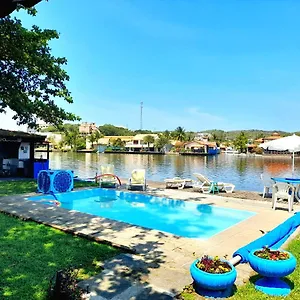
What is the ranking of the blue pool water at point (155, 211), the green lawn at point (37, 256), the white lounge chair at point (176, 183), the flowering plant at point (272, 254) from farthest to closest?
the white lounge chair at point (176, 183) < the blue pool water at point (155, 211) < the flowering plant at point (272, 254) < the green lawn at point (37, 256)

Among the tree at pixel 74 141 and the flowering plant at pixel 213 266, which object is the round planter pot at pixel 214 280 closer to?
the flowering plant at pixel 213 266

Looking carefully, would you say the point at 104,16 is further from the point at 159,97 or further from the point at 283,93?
the point at 159,97

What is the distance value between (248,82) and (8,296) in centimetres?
3053

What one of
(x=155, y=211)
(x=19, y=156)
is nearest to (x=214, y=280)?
(x=155, y=211)

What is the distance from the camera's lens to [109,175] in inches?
538

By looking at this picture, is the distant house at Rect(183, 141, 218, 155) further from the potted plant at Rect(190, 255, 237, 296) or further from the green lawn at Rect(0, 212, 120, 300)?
the potted plant at Rect(190, 255, 237, 296)

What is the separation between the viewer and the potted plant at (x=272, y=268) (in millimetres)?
3523

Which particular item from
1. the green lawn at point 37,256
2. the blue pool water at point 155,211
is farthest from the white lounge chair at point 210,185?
the green lawn at point 37,256

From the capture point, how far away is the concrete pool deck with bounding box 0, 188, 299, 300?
3613 mm

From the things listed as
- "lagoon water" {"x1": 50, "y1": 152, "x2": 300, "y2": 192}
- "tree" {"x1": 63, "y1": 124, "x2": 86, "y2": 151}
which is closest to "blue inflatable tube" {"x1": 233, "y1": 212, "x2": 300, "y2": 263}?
"lagoon water" {"x1": 50, "y1": 152, "x2": 300, "y2": 192}

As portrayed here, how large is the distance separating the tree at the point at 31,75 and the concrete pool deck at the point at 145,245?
143 inches

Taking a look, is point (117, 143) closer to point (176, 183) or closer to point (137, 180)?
point (176, 183)

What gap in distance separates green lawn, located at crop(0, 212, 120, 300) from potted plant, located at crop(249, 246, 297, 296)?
2.06 m

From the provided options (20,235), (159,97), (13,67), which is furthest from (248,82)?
(20,235)
